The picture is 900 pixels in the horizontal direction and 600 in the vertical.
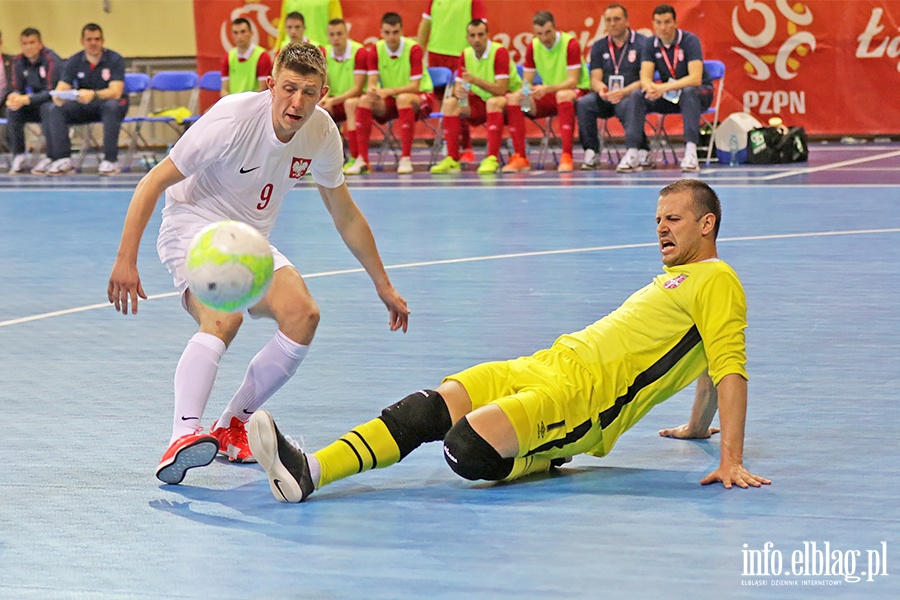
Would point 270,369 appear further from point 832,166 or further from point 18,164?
point 18,164

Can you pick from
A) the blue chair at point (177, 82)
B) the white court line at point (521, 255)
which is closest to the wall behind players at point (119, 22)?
the blue chair at point (177, 82)

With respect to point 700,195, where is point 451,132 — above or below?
below

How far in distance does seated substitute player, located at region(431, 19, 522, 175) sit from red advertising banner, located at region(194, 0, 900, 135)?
8.85ft

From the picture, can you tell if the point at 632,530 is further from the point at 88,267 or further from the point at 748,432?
the point at 88,267

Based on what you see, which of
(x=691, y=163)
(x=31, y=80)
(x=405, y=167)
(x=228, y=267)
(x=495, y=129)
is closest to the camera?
(x=228, y=267)

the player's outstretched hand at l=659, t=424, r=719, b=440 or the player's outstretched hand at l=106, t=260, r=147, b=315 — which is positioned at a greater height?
the player's outstretched hand at l=106, t=260, r=147, b=315

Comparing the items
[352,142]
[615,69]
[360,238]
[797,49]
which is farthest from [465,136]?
[360,238]

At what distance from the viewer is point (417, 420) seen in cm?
419

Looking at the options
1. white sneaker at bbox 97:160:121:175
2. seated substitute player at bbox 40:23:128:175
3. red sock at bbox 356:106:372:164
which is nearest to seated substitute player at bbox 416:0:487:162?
red sock at bbox 356:106:372:164

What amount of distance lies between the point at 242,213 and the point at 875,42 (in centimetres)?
1487

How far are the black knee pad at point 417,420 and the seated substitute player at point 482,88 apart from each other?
1202 cm

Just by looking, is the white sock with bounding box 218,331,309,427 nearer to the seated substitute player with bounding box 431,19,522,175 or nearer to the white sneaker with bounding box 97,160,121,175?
the seated substitute player with bounding box 431,19,522,175

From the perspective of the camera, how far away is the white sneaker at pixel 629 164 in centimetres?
1551

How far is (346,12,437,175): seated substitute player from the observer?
55.2ft
